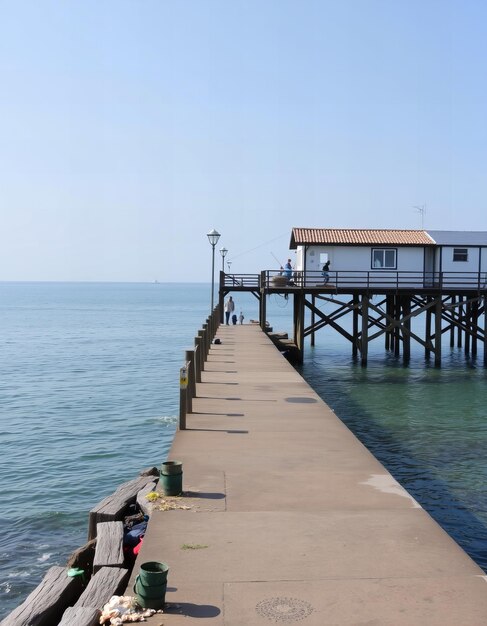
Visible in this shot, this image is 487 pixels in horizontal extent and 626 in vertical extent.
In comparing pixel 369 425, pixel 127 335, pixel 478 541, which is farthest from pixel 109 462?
pixel 127 335

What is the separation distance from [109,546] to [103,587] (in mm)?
1529

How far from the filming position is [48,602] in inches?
290

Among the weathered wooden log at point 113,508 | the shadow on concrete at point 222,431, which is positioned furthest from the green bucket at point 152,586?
the shadow on concrete at point 222,431

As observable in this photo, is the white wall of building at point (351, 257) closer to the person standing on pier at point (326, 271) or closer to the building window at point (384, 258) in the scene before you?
the building window at point (384, 258)

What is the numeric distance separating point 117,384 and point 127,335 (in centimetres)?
3147

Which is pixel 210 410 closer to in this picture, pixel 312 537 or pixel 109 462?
pixel 109 462

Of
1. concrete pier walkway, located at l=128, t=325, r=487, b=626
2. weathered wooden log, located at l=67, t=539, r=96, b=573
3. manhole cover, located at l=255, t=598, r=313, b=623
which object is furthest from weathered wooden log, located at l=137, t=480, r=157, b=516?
manhole cover, located at l=255, t=598, r=313, b=623

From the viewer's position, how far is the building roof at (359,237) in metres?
35.4

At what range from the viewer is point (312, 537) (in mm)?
7699

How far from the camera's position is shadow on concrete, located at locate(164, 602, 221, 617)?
5.92 meters

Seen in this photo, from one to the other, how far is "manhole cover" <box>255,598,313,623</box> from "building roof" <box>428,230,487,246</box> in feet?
102

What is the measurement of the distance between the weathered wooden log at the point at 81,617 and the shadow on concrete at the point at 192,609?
1.84ft

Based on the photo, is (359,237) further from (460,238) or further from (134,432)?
(134,432)

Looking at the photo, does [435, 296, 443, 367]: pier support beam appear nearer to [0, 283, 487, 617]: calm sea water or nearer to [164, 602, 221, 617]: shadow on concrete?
[0, 283, 487, 617]: calm sea water
